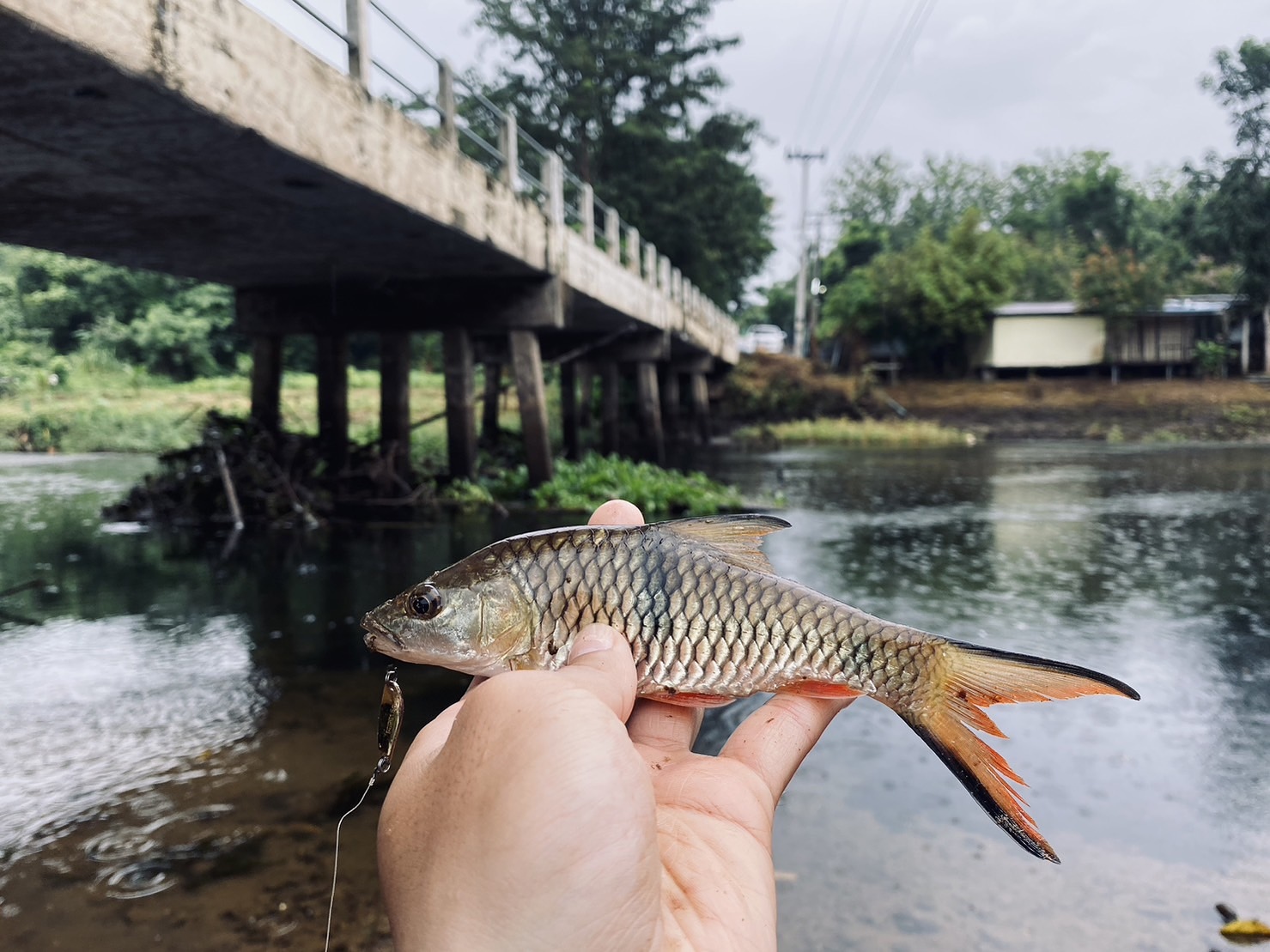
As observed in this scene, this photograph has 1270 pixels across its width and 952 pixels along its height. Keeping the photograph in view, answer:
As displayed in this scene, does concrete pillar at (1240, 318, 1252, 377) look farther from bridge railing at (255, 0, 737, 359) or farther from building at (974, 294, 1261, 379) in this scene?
bridge railing at (255, 0, 737, 359)

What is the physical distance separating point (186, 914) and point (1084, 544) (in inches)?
446

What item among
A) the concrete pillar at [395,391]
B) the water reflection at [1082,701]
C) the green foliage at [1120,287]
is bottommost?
the water reflection at [1082,701]

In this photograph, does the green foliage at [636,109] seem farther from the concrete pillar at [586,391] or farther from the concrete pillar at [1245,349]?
the concrete pillar at [1245,349]

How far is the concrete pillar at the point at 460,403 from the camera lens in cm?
1495

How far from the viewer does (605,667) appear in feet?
6.31

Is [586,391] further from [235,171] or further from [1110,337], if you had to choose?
[1110,337]

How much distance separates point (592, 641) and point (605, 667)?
0.10 meters

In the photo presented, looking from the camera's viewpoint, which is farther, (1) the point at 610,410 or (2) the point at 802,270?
(2) the point at 802,270

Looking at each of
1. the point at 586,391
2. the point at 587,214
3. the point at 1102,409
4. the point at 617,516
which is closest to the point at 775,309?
the point at 1102,409

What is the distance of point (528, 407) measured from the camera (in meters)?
15.3

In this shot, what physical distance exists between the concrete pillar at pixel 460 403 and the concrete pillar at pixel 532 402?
71 centimetres

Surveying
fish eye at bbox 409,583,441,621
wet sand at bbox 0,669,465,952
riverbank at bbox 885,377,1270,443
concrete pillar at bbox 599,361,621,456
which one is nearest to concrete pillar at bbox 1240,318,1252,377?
riverbank at bbox 885,377,1270,443

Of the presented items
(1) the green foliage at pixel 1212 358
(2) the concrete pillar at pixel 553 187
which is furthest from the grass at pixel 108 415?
(1) the green foliage at pixel 1212 358

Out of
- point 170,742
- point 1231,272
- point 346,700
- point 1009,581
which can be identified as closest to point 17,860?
point 170,742
